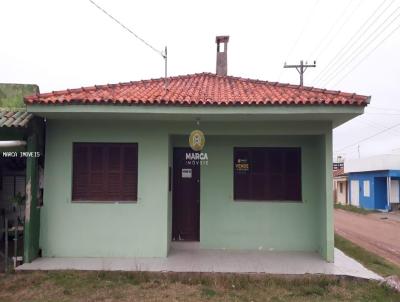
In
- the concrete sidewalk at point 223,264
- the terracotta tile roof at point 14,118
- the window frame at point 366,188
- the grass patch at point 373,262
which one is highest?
the terracotta tile roof at point 14,118

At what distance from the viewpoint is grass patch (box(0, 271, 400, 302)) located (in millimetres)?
6598

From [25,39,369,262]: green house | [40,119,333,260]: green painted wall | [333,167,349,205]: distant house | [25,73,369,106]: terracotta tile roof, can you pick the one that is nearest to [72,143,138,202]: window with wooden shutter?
[25,39,369,262]: green house

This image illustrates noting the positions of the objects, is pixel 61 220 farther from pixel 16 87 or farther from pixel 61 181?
pixel 16 87

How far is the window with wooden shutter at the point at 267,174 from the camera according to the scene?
9609mm

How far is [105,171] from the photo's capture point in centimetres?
893

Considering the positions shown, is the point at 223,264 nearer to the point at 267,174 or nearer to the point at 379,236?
the point at 267,174

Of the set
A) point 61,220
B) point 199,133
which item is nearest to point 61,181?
point 61,220

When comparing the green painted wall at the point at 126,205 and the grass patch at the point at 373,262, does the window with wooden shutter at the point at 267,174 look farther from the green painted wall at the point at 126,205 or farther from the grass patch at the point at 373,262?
the grass patch at the point at 373,262

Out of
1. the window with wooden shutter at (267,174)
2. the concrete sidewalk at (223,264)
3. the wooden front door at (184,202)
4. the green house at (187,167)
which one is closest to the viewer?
the concrete sidewalk at (223,264)

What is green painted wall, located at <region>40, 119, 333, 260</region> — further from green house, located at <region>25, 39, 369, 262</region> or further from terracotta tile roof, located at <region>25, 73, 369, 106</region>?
terracotta tile roof, located at <region>25, 73, 369, 106</region>

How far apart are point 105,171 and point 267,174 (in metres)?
3.70

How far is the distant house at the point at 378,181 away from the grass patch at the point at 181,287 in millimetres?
26508

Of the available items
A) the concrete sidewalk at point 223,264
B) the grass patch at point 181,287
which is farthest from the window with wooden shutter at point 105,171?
the grass patch at point 181,287

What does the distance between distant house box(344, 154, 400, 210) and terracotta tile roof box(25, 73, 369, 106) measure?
964 inches
